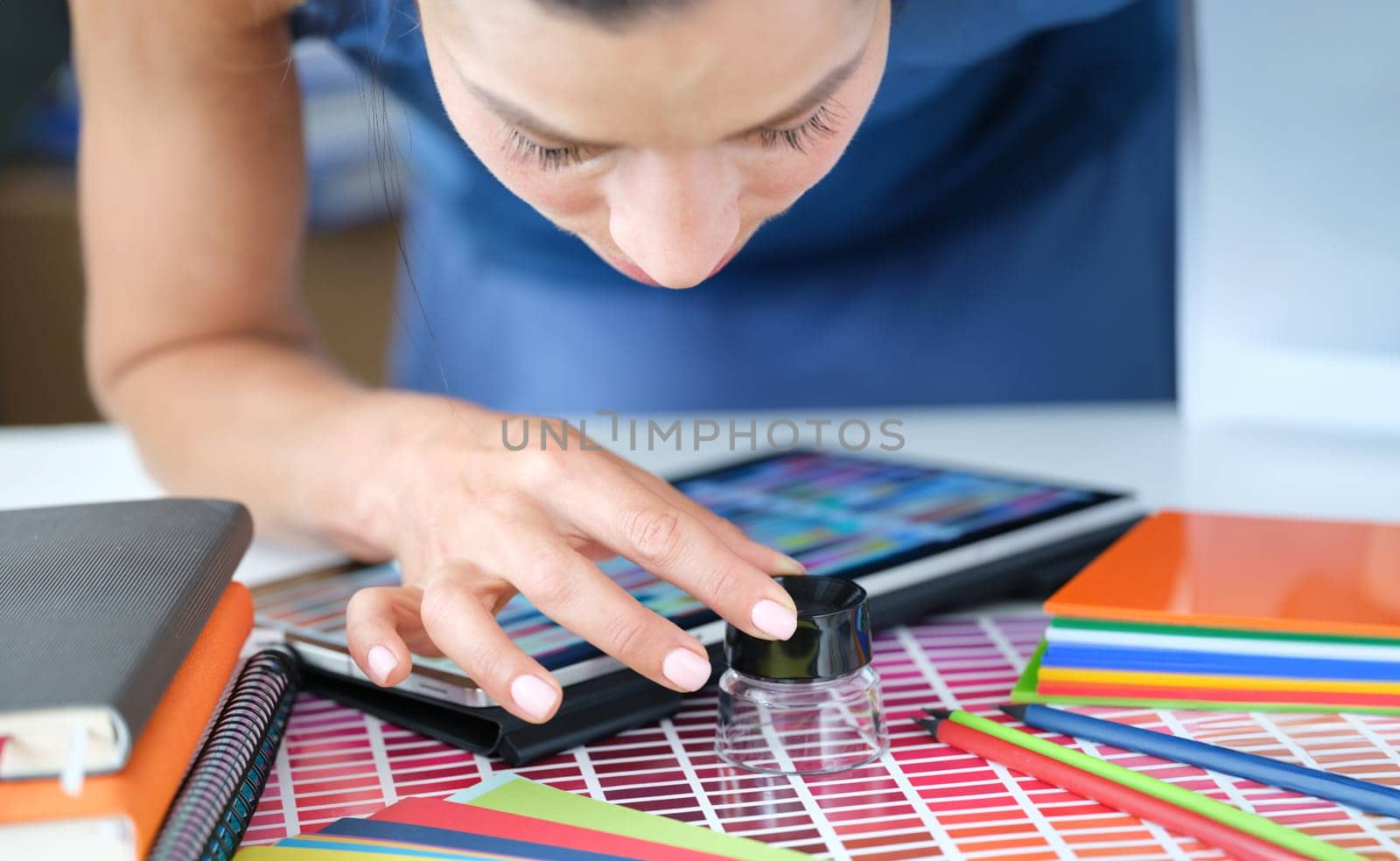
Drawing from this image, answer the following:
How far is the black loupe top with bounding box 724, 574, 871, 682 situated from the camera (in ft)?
1.88

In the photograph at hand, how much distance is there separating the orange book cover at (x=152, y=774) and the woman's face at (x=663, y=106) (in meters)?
0.24

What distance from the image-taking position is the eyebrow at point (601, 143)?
0.51 metres

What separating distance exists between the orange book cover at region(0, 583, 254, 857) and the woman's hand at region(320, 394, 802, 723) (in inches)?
3.0

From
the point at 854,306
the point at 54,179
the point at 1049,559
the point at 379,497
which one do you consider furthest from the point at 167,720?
the point at 54,179

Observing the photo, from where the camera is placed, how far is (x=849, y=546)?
2.47 feet

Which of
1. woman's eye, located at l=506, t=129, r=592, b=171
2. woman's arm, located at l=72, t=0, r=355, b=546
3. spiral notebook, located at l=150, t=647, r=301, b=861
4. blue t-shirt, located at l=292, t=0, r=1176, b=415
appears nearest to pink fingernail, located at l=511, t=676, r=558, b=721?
spiral notebook, located at l=150, t=647, r=301, b=861

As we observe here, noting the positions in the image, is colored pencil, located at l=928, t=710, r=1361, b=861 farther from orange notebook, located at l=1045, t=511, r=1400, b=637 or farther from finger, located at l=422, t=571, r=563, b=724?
finger, located at l=422, t=571, r=563, b=724

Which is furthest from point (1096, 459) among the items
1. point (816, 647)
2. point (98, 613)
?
point (98, 613)

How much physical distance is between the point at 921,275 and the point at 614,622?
77 centimetres

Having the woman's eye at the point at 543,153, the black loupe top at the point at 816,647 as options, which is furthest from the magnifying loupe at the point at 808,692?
the woman's eye at the point at 543,153

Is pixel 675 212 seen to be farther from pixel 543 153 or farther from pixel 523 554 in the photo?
pixel 523 554

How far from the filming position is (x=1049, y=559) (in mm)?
759

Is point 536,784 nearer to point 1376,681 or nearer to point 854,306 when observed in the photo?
point 1376,681

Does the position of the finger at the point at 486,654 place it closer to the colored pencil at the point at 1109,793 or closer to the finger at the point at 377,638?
the finger at the point at 377,638
